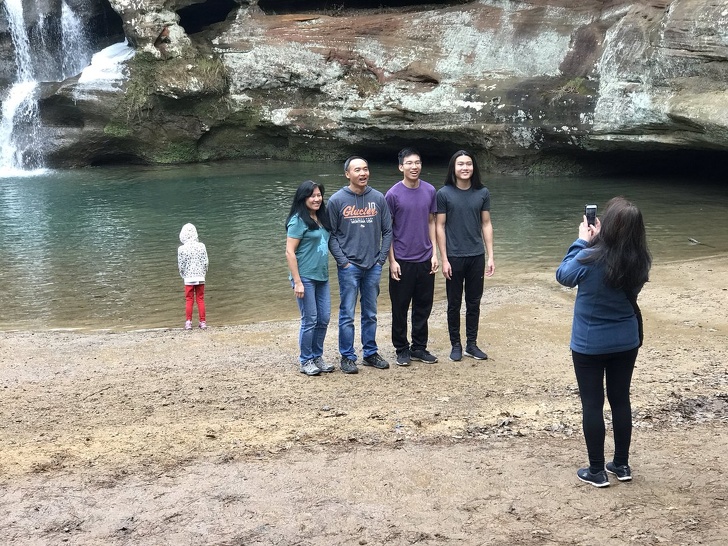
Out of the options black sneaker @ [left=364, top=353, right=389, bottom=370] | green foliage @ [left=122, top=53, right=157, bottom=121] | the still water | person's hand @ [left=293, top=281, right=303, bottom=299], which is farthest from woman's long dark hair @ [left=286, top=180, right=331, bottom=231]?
green foliage @ [left=122, top=53, right=157, bottom=121]

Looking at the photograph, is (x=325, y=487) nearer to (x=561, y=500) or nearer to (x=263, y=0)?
(x=561, y=500)

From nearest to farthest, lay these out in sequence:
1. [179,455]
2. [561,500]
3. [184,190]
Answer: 1. [561,500]
2. [179,455]
3. [184,190]

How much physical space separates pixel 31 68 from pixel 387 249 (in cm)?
1987

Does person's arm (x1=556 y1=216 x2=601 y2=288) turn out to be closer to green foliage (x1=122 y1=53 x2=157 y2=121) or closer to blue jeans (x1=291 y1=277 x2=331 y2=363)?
blue jeans (x1=291 y1=277 x2=331 y2=363)

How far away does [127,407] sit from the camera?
20.1ft

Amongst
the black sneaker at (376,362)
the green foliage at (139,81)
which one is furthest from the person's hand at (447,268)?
the green foliage at (139,81)

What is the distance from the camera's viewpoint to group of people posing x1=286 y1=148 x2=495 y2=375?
662 centimetres

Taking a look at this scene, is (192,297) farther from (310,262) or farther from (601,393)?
(601,393)

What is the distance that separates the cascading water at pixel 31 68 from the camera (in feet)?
74.3

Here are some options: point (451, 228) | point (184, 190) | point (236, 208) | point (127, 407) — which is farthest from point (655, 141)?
point (127, 407)

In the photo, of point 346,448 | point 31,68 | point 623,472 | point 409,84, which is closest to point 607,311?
point 623,472

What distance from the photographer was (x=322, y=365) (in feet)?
22.6

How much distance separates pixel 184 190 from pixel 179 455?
1463 cm

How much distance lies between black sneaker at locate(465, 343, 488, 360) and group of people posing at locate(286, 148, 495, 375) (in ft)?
0.06
